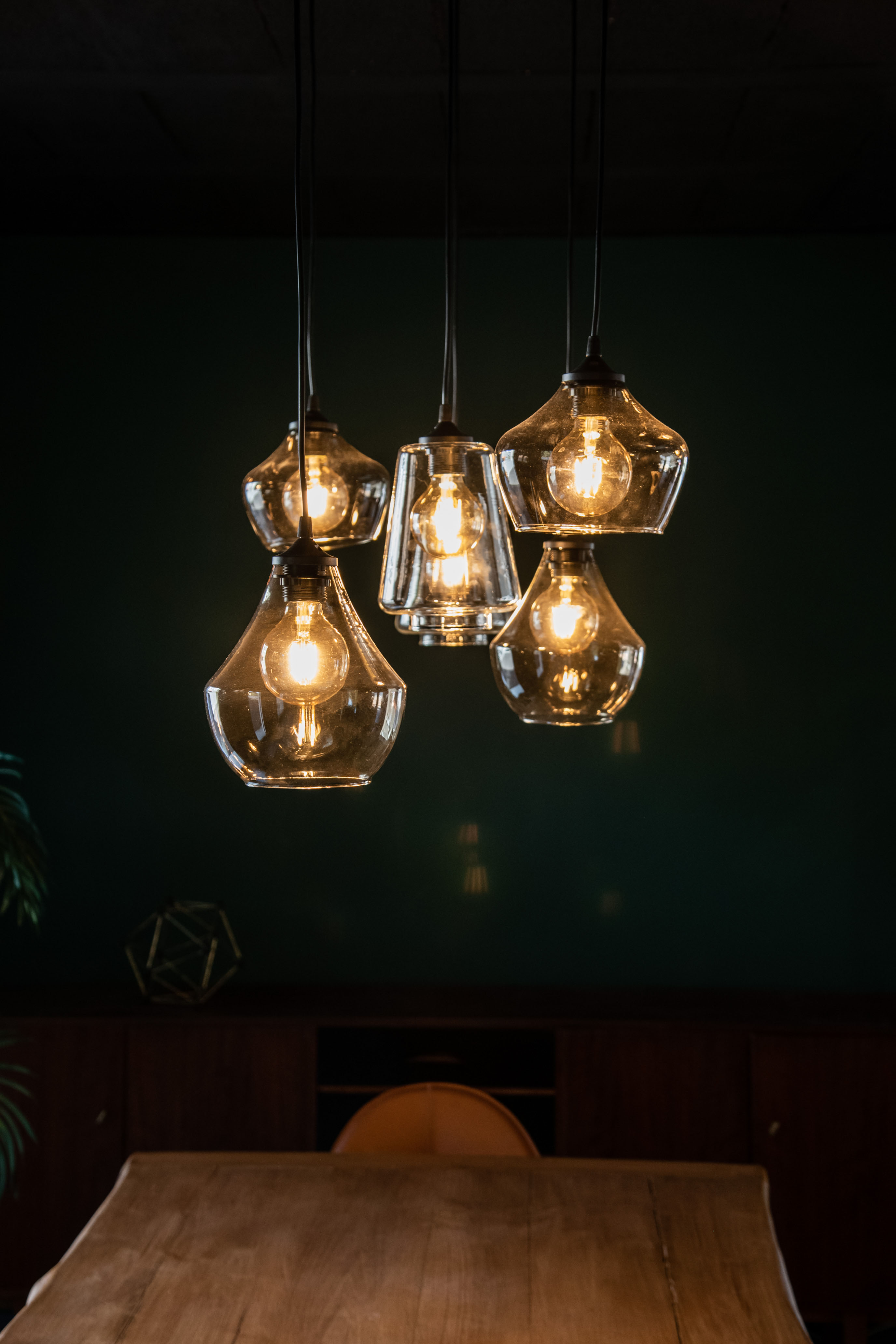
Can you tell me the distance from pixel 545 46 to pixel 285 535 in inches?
47.4

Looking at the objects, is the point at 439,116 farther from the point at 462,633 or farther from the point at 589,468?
the point at 589,468

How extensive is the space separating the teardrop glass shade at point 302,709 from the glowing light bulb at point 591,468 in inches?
12.4

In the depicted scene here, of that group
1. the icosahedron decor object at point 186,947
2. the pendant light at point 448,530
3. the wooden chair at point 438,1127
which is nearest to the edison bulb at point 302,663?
the pendant light at point 448,530

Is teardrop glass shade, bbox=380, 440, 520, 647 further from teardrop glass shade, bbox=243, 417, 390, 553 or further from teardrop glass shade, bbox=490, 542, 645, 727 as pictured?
teardrop glass shade, bbox=243, 417, 390, 553

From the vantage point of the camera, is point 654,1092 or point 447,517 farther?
point 654,1092

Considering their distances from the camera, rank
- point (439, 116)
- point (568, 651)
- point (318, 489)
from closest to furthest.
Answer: point (568, 651) → point (318, 489) → point (439, 116)

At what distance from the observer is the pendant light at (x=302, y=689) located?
1.01 m

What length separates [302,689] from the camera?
1.01 metres

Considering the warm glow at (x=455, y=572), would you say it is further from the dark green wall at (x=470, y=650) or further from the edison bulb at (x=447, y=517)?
the dark green wall at (x=470, y=650)

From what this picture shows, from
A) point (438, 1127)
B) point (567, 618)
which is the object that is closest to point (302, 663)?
point (567, 618)

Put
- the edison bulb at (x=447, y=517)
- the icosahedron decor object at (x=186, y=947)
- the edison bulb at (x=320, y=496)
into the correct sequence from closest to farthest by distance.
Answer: the edison bulb at (x=447, y=517)
the edison bulb at (x=320, y=496)
the icosahedron decor object at (x=186, y=947)

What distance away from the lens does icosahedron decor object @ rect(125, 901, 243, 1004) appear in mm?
3182

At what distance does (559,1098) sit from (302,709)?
217 cm

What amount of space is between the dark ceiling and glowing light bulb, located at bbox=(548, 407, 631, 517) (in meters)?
1.21
